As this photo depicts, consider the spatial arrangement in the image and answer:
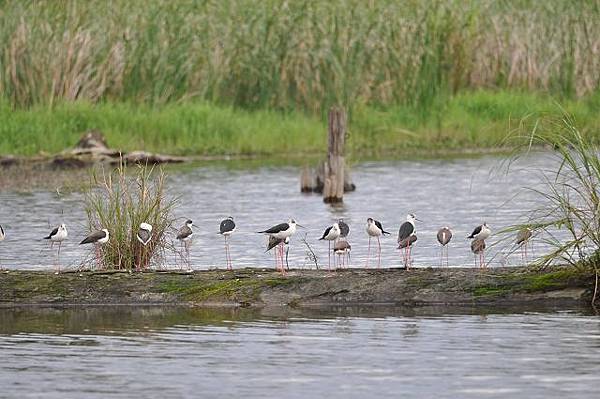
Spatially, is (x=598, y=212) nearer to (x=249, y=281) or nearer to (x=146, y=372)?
(x=249, y=281)

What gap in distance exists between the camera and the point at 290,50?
106 feet

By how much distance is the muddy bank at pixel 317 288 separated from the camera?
48.0 feet

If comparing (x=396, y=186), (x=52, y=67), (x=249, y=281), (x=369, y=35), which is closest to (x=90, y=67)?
(x=52, y=67)

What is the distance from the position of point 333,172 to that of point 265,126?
655 centimetres

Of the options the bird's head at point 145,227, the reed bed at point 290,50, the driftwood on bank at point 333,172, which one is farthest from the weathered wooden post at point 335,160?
the bird's head at point 145,227

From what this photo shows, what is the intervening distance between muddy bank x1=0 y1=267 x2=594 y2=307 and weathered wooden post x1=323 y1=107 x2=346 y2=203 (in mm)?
10527

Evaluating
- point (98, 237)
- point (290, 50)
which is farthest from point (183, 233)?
point (290, 50)

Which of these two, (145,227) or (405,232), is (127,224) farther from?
(405,232)

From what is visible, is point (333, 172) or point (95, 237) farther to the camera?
point (333, 172)

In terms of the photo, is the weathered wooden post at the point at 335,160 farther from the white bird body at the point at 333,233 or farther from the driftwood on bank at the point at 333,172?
the white bird body at the point at 333,233

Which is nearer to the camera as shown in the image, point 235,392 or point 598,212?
point 235,392

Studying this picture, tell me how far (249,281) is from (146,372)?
281 cm

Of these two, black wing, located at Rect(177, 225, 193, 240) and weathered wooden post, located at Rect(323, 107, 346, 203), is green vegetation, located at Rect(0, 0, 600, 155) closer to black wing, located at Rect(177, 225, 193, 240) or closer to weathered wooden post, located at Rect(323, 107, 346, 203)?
weathered wooden post, located at Rect(323, 107, 346, 203)

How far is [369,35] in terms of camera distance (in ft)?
108
